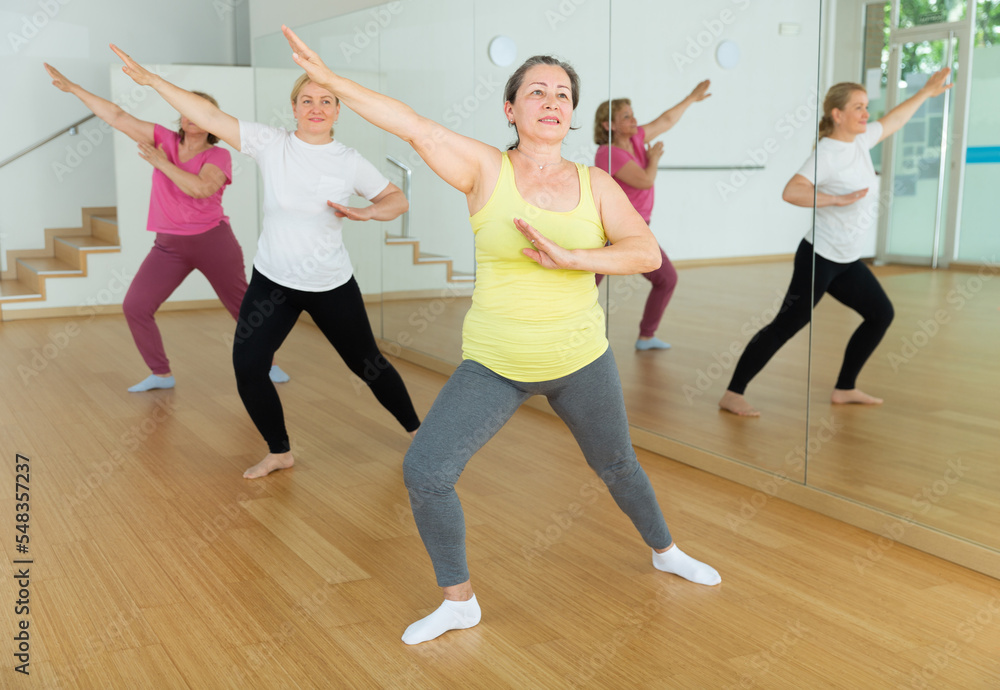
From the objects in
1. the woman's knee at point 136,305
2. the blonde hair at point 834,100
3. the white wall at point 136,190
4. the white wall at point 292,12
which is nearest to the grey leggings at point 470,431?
the blonde hair at point 834,100

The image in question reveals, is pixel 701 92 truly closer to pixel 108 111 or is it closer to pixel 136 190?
pixel 108 111

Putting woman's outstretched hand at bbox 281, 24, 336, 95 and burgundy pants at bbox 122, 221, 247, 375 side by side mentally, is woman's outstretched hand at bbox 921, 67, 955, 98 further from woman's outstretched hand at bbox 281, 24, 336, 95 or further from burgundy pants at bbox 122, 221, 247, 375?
burgundy pants at bbox 122, 221, 247, 375

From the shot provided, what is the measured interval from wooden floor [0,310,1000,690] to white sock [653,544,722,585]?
0.05m

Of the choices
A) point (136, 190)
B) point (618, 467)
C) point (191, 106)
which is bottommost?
point (618, 467)

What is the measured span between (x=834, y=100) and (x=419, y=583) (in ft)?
6.08

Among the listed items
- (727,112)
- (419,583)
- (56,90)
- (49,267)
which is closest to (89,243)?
(49,267)

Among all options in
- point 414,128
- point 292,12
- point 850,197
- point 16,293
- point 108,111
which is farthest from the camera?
point 16,293

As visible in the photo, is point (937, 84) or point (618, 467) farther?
point (937, 84)

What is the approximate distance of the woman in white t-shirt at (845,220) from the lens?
2.75 metres

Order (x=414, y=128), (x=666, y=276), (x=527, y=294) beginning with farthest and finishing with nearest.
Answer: (x=666, y=276)
(x=527, y=294)
(x=414, y=128)

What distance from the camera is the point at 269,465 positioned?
11.3 ft

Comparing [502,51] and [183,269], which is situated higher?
[502,51]

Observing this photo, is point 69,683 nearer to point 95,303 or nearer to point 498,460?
point 498,460

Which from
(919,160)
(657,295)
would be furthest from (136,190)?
(919,160)
